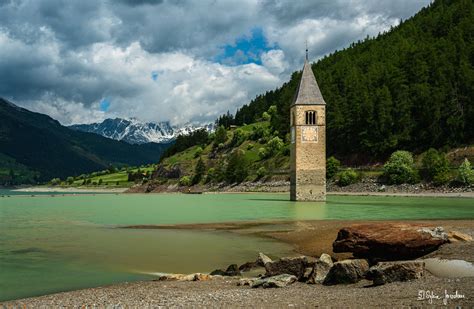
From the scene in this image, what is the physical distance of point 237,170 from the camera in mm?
127375

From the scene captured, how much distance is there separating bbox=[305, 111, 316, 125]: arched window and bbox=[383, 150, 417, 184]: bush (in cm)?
2208

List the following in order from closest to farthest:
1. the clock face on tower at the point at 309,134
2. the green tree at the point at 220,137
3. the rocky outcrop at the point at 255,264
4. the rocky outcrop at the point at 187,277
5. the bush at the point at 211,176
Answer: the rocky outcrop at the point at 187,277
the rocky outcrop at the point at 255,264
the clock face on tower at the point at 309,134
the bush at the point at 211,176
the green tree at the point at 220,137

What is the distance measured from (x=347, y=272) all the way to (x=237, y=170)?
113 meters

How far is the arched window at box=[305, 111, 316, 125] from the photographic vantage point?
2955 inches

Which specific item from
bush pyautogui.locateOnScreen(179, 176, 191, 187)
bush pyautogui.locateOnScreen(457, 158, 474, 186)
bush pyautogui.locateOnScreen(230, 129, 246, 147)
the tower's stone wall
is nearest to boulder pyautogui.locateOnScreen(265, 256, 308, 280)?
the tower's stone wall

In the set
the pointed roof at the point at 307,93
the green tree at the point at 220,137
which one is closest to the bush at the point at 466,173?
the pointed roof at the point at 307,93

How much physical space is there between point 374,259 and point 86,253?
1339 cm

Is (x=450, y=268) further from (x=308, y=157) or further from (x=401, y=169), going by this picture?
(x=401, y=169)

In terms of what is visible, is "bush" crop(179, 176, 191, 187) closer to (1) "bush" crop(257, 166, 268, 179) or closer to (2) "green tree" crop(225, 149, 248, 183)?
(2) "green tree" crop(225, 149, 248, 183)

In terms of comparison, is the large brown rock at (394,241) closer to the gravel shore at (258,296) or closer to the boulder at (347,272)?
the boulder at (347,272)

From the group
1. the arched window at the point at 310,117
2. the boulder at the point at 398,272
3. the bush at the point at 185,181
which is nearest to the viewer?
the boulder at the point at 398,272

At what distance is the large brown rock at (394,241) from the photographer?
17109mm

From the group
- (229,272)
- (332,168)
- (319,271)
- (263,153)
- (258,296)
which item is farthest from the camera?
(263,153)

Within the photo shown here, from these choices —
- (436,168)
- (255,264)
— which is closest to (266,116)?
(436,168)
